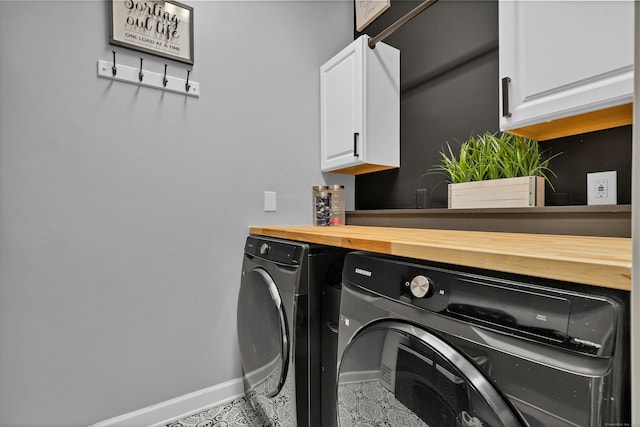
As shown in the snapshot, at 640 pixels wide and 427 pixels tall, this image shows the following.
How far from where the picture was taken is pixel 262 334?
1.31m

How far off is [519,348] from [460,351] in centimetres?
11

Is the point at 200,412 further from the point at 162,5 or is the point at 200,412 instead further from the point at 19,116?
the point at 162,5

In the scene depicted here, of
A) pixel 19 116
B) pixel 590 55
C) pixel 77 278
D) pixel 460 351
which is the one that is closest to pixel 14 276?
pixel 77 278

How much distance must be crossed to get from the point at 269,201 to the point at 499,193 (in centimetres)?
119

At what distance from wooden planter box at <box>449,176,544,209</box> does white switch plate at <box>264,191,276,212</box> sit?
98 centimetres

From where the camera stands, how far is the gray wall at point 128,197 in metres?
1.29

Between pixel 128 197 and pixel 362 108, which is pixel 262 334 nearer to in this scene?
pixel 128 197

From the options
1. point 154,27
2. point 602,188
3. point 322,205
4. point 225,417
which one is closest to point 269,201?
point 322,205

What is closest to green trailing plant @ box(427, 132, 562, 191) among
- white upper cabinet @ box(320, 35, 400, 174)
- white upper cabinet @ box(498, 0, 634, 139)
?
white upper cabinet @ box(498, 0, 634, 139)

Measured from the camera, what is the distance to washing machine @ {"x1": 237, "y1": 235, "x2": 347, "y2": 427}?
108 centimetres

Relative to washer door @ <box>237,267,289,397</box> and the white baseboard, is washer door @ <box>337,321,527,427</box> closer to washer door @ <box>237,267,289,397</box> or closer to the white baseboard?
washer door @ <box>237,267,289,397</box>

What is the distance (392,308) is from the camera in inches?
29.0

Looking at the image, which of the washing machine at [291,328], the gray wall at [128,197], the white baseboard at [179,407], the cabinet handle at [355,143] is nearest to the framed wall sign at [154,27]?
the gray wall at [128,197]

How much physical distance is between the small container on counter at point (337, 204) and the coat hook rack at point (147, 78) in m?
0.92
